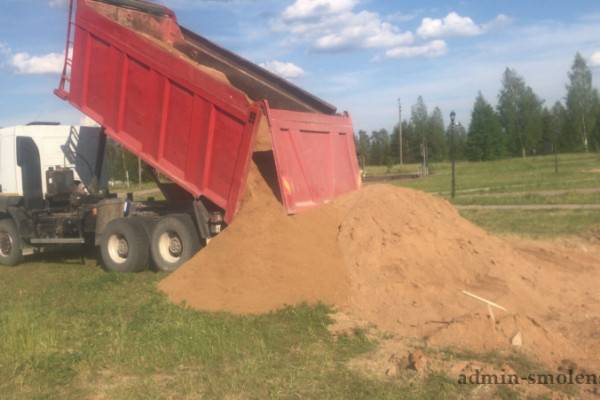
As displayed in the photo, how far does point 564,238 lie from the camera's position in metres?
12.9

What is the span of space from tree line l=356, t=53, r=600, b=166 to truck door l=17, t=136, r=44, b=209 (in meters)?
62.6

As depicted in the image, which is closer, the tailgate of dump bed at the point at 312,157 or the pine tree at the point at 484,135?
the tailgate of dump bed at the point at 312,157

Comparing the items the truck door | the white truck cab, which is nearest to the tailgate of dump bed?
the white truck cab

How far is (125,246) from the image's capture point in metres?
11.1

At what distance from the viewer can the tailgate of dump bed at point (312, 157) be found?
9.45 meters

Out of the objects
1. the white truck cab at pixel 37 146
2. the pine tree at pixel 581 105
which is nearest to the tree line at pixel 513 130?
the pine tree at pixel 581 105

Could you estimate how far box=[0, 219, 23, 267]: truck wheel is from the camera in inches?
510

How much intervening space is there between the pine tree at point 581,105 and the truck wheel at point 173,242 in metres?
69.3

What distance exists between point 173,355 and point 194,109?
486 centimetres

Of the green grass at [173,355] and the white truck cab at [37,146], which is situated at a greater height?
the white truck cab at [37,146]

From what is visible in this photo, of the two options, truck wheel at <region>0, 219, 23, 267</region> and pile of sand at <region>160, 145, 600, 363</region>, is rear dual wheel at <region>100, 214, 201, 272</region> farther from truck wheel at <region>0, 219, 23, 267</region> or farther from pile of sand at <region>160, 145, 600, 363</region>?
truck wheel at <region>0, 219, 23, 267</region>

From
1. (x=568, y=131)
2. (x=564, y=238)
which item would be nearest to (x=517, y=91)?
(x=568, y=131)

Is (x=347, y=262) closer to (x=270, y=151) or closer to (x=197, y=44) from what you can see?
(x=270, y=151)

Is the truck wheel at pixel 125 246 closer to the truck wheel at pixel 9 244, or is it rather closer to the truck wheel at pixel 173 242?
the truck wheel at pixel 173 242
